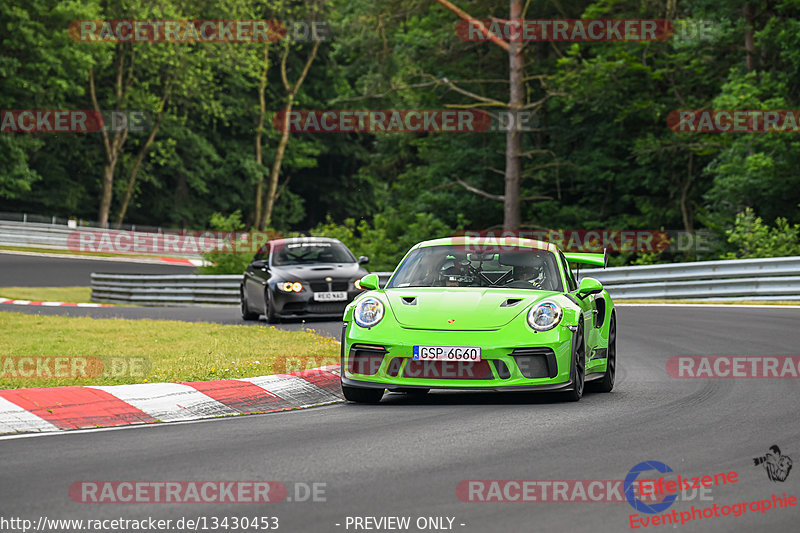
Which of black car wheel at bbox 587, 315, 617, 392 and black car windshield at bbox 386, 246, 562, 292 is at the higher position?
black car windshield at bbox 386, 246, 562, 292

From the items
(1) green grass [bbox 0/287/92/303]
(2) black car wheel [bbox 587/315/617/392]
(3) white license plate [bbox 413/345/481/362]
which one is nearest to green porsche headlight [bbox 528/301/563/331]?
(3) white license plate [bbox 413/345/481/362]

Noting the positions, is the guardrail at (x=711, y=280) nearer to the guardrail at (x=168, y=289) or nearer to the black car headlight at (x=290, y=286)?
the black car headlight at (x=290, y=286)

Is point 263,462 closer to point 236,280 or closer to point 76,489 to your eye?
point 76,489

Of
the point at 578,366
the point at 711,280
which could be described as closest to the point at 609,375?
the point at 578,366

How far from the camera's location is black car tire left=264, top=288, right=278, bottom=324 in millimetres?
19906

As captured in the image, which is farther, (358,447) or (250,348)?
(250,348)

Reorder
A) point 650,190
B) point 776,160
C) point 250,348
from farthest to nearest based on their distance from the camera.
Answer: point 650,190 → point 776,160 → point 250,348

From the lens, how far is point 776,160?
28.2 meters

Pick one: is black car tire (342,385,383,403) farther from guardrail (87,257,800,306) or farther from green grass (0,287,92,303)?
green grass (0,287,92,303)

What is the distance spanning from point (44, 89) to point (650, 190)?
3437 centimetres

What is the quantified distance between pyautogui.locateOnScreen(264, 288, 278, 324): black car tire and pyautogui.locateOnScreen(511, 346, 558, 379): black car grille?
36.1 feet

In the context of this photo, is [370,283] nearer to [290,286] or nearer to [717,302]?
[290,286]

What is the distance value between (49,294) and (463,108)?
44.6 feet

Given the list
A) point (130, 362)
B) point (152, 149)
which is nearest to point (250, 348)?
point (130, 362)
